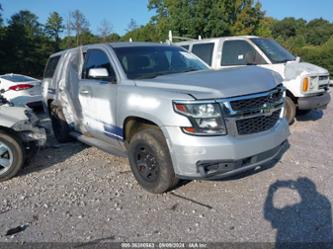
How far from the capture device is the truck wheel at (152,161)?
163 inches

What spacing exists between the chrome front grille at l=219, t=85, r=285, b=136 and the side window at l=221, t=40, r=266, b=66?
396cm

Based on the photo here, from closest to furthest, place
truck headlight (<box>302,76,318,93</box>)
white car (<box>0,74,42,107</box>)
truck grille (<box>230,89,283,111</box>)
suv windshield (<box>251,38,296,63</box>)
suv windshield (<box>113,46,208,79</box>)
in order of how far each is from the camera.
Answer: truck grille (<box>230,89,283,111</box>) < suv windshield (<box>113,46,208,79</box>) < truck headlight (<box>302,76,318,93</box>) < suv windshield (<box>251,38,296,63</box>) < white car (<box>0,74,42,107</box>)

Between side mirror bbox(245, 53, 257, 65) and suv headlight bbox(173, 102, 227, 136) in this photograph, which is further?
side mirror bbox(245, 53, 257, 65)

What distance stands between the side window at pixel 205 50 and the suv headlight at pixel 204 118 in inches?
212

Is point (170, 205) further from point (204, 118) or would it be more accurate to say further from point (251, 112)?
point (251, 112)

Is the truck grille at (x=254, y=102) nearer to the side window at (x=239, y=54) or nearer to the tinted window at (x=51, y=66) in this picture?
the side window at (x=239, y=54)

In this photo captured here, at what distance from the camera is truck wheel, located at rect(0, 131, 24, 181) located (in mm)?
5172

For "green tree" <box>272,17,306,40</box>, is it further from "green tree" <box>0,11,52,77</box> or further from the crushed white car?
the crushed white car

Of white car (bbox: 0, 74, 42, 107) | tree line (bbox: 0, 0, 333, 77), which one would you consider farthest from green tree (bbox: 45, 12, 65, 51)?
white car (bbox: 0, 74, 42, 107)

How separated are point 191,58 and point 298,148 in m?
2.62

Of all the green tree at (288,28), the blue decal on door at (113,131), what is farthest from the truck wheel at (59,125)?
the green tree at (288,28)

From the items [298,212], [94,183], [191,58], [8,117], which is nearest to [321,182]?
[298,212]

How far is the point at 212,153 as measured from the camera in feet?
12.3

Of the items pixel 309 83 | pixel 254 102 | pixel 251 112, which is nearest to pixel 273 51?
pixel 309 83
